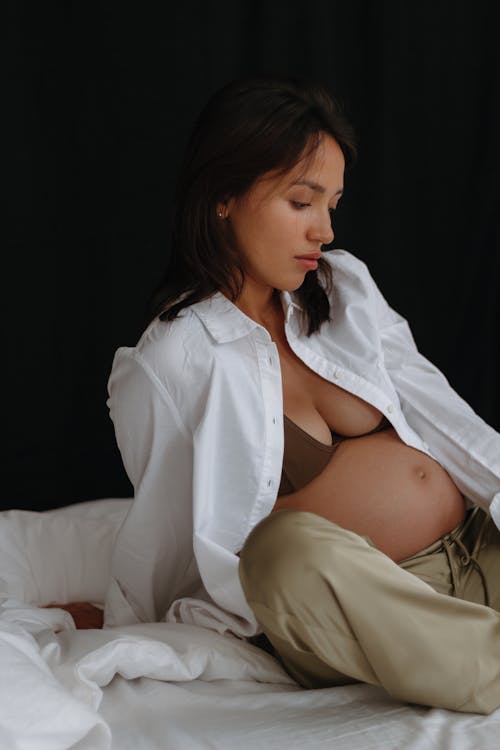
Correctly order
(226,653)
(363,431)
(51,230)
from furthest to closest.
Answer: (51,230) < (363,431) < (226,653)

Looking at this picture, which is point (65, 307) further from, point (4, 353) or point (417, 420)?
point (417, 420)

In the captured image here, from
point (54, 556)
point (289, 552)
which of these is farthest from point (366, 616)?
point (54, 556)

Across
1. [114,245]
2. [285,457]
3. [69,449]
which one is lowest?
[69,449]

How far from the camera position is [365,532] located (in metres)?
1.84

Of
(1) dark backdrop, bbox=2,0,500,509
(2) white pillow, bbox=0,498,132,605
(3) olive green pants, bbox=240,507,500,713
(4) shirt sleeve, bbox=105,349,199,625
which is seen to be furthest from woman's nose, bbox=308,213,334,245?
(1) dark backdrop, bbox=2,0,500,509

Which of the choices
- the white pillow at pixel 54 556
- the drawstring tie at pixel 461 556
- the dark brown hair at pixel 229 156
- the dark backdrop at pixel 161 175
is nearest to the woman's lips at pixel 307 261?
the dark brown hair at pixel 229 156

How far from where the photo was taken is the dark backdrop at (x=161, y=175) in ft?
9.08

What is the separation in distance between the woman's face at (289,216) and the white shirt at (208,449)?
10 centimetres

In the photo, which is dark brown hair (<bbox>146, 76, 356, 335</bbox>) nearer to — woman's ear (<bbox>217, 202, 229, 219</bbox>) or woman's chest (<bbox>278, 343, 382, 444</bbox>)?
woman's ear (<bbox>217, 202, 229, 219</bbox>)

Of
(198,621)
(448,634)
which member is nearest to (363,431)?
(198,621)

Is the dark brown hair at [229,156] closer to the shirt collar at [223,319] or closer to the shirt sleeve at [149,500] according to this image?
the shirt collar at [223,319]

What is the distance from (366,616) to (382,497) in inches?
18.4

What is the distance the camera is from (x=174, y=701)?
1575 mm

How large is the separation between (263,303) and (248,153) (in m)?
0.33
